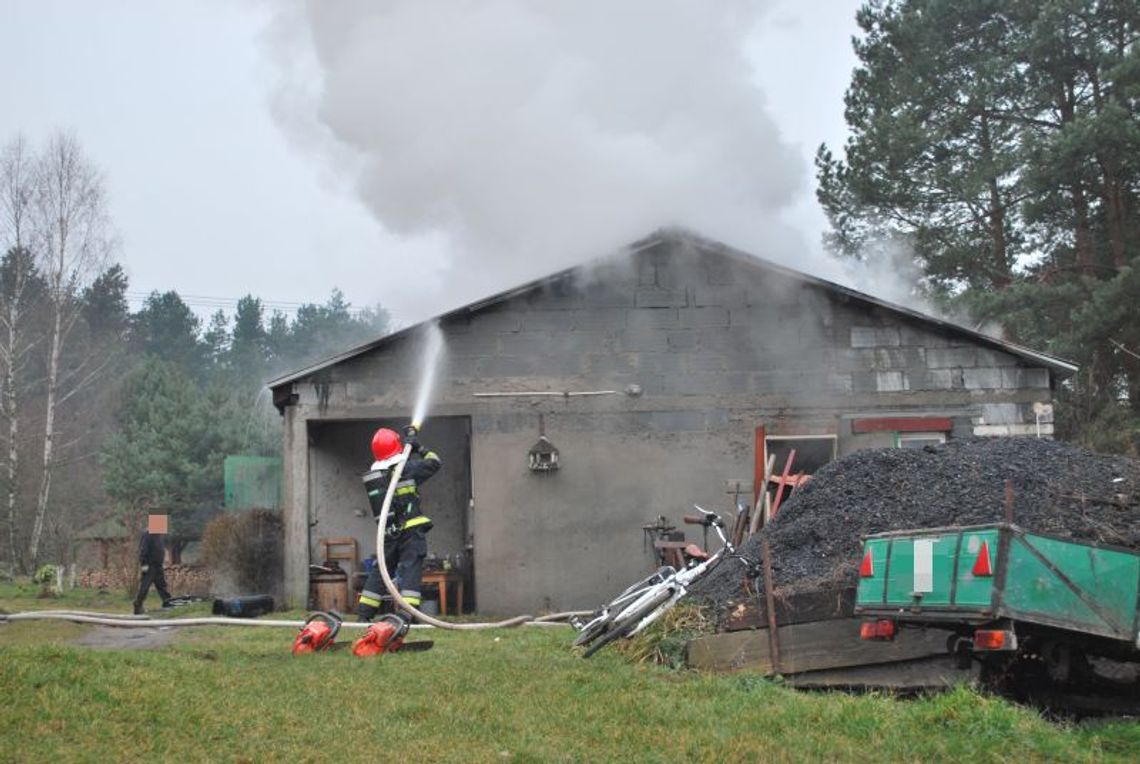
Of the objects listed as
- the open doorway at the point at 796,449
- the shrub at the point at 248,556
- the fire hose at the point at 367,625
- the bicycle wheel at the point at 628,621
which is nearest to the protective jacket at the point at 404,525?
the fire hose at the point at 367,625

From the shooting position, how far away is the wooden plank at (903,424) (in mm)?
14922

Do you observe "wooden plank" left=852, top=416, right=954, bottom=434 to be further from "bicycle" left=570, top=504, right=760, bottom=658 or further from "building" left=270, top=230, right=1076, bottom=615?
"bicycle" left=570, top=504, right=760, bottom=658

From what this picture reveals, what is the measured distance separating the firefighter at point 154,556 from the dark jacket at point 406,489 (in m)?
6.39

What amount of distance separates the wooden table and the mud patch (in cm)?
408

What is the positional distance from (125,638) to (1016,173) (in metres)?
18.3

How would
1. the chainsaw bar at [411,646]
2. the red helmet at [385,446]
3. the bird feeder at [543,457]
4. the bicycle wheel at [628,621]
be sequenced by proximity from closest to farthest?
the bicycle wheel at [628,621], the chainsaw bar at [411,646], the red helmet at [385,446], the bird feeder at [543,457]

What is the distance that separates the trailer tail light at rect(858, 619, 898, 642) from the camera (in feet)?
24.1

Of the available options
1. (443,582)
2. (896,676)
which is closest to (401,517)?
(896,676)

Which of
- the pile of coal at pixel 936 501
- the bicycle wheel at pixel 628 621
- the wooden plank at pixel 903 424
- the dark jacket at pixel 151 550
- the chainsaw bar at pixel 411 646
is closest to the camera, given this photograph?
the pile of coal at pixel 936 501

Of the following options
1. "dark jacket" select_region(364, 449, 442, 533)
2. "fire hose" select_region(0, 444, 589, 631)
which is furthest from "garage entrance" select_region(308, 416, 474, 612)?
"dark jacket" select_region(364, 449, 442, 533)

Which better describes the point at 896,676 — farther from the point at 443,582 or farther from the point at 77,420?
the point at 77,420

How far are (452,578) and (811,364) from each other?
214 inches

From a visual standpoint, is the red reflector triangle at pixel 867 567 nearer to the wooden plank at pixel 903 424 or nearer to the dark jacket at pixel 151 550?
the wooden plank at pixel 903 424

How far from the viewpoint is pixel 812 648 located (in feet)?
26.3
